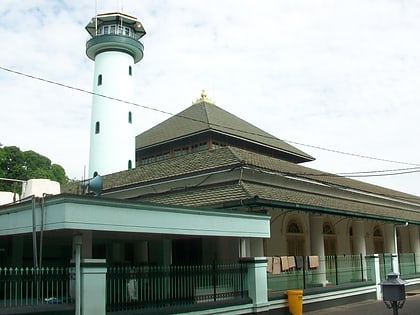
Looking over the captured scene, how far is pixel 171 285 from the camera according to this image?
1272 centimetres

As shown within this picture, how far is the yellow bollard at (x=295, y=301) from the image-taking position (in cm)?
1558

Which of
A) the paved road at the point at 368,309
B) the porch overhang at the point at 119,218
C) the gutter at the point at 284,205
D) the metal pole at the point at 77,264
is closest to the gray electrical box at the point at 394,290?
the porch overhang at the point at 119,218

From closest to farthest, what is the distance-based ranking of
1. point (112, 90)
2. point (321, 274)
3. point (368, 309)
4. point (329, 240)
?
point (368, 309) < point (321, 274) < point (329, 240) < point (112, 90)

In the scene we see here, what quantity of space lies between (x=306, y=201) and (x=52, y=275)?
10423 millimetres

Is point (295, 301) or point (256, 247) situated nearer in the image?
point (295, 301)

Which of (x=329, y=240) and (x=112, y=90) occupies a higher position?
(x=112, y=90)

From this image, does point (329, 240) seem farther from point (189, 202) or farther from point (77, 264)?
point (77, 264)

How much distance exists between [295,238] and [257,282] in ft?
19.2

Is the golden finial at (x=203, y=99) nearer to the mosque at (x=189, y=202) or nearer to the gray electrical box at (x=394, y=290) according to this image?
the mosque at (x=189, y=202)

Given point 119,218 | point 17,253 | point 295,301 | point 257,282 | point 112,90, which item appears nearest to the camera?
point 119,218

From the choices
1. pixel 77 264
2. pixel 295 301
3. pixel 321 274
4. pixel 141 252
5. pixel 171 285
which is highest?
pixel 141 252

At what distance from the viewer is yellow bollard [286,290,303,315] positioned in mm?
15578

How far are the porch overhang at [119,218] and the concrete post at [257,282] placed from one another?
0.73 metres

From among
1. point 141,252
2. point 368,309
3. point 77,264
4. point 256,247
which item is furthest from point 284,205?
point 77,264
